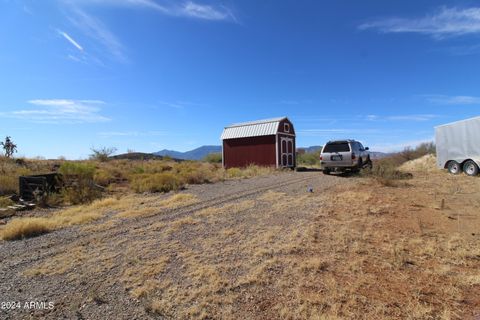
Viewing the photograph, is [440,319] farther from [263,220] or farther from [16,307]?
[16,307]

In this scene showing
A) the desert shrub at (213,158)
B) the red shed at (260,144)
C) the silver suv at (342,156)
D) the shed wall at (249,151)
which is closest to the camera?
the silver suv at (342,156)

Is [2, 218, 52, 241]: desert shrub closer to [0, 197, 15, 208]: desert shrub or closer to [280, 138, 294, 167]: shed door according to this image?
[0, 197, 15, 208]: desert shrub

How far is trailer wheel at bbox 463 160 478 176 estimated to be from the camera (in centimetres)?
1384

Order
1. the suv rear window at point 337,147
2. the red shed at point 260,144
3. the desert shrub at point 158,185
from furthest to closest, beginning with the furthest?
the red shed at point 260,144 < the suv rear window at point 337,147 < the desert shrub at point 158,185

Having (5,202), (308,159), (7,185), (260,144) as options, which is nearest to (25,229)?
(5,202)

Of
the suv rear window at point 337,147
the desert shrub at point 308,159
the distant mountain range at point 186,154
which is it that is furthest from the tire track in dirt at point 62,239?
the distant mountain range at point 186,154

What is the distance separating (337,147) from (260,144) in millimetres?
10193

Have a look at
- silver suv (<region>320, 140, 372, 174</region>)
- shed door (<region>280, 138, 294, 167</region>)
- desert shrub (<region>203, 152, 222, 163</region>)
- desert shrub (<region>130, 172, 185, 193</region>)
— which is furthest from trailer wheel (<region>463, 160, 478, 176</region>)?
desert shrub (<region>203, 152, 222, 163</region>)

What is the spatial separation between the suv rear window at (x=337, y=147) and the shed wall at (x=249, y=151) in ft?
28.4

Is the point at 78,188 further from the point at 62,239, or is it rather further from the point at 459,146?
the point at 459,146

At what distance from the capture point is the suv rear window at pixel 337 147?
14.6 m

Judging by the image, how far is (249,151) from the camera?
25.3 metres

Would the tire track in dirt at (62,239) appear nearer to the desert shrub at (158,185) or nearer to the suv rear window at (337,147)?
the desert shrub at (158,185)

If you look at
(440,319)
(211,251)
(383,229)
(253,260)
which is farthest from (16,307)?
(383,229)
